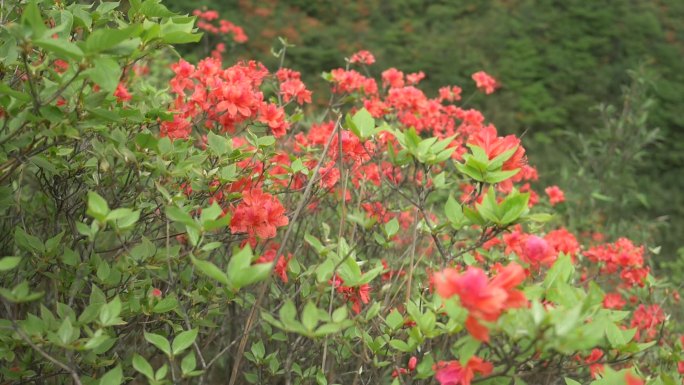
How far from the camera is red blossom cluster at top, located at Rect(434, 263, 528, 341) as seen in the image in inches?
31.1

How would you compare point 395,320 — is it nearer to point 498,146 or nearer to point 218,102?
point 498,146

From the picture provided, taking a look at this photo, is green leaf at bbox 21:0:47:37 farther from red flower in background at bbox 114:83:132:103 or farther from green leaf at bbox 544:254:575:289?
green leaf at bbox 544:254:575:289

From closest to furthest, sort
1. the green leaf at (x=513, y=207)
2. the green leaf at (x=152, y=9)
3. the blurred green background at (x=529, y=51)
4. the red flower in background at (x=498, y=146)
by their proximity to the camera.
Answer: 1. the green leaf at (x=513, y=207)
2. the red flower in background at (x=498, y=146)
3. the green leaf at (x=152, y=9)
4. the blurred green background at (x=529, y=51)

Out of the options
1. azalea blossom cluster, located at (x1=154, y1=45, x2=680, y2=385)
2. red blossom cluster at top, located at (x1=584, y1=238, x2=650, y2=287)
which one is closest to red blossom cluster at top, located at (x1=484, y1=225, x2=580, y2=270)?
azalea blossom cluster, located at (x1=154, y1=45, x2=680, y2=385)

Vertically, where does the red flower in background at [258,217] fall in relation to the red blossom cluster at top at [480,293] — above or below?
below

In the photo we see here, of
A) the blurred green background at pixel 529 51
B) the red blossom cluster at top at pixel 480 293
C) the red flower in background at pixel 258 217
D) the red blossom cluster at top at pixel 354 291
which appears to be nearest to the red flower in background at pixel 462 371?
the red blossom cluster at top at pixel 480 293

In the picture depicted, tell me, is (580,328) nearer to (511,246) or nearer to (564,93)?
(511,246)

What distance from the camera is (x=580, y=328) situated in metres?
0.84

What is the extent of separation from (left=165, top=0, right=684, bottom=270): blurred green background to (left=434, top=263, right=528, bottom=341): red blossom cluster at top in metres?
5.33

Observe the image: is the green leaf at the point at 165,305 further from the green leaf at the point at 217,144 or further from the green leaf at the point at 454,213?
the green leaf at the point at 454,213

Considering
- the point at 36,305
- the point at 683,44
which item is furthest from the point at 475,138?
the point at 683,44

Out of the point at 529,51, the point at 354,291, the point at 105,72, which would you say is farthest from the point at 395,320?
the point at 529,51

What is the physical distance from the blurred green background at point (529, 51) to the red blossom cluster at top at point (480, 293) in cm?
533

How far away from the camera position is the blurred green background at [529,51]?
21.1 feet
